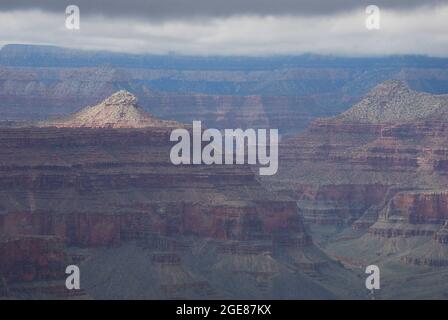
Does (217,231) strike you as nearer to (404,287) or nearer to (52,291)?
(404,287)

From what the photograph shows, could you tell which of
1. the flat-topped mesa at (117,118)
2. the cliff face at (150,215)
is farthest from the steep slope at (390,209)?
the flat-topped mesa at (117,118)

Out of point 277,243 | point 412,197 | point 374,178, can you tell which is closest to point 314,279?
point 277,243

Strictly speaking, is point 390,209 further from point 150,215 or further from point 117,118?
point 150,215

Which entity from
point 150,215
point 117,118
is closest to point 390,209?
point 117,118

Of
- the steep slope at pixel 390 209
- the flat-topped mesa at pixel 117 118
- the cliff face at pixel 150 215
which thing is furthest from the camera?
the steep slope at pixel 390 209

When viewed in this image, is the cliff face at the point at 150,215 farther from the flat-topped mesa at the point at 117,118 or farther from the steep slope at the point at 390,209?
the steep slope at the point at 390,209

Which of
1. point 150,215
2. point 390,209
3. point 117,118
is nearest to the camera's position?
point 150,215

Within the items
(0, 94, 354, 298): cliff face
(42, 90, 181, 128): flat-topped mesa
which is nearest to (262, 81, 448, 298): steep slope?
(0, 94, 354, 298): cliff face

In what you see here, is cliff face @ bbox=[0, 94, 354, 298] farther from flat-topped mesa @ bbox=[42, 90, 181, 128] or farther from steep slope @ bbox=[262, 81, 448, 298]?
steep slope @ bbox=[262, 81, 448, 298]
